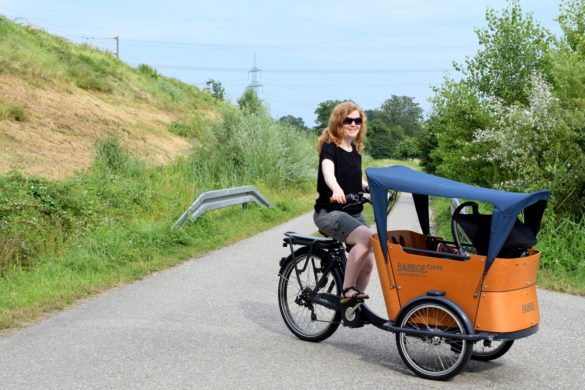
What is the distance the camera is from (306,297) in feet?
19.4

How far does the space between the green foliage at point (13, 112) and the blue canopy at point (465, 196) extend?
1755cm

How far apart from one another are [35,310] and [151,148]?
61.4 ft

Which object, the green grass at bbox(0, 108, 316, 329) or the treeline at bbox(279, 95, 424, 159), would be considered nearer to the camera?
the green grass at bbox(0, 108, 316, 329)

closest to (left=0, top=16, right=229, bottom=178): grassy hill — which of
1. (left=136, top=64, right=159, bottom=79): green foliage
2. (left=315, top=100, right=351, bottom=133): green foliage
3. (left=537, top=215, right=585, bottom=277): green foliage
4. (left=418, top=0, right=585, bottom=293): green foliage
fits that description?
(left=136, top=64, right=159, bottom=79): green foliage

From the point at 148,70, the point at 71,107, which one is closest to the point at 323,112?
the point at 148,70

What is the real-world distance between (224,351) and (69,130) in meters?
18.4

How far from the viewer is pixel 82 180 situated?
15.0 m

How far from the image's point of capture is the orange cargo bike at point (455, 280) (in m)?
4.61

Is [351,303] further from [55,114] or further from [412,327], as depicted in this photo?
[55,114]

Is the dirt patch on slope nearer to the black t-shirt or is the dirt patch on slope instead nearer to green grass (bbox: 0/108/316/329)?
green grass (bbox: 0/108/316/329)

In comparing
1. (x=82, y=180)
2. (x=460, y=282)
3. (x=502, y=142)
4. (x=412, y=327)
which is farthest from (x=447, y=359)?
(x=82, y=180)

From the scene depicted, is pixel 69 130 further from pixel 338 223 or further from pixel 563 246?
pixel 338 223

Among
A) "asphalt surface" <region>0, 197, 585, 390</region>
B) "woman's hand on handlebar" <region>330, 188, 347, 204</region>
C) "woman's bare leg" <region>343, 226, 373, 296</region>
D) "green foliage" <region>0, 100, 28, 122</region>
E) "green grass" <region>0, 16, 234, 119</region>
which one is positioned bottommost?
"asphalt surface" <region>0, 197, 585, 390</region>

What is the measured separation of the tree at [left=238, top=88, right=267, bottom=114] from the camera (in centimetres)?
2509
